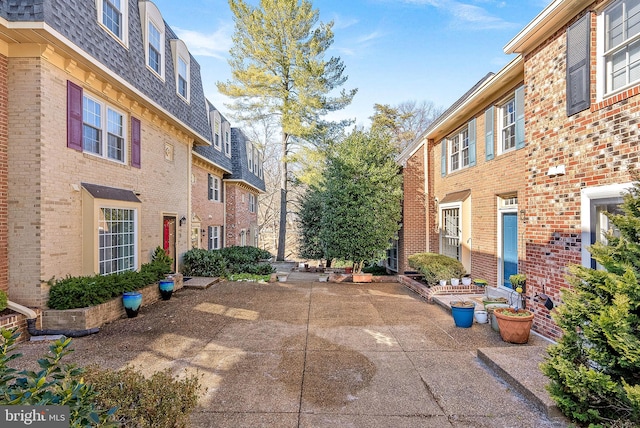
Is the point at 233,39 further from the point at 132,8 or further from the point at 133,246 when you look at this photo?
the point at 133,246

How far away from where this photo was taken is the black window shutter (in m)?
5.03

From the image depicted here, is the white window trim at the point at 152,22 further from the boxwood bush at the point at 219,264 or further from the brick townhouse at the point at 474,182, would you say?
the brick townhouse at the point at 474,182

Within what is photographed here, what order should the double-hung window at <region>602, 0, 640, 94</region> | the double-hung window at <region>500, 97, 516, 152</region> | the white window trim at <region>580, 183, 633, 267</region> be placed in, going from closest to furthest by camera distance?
the double-hung window at <region>602, 0, 640, 94</region>
the white window trim at <region>580, 183, 633, 267</region>
the double-hung window at <region>500, 97, 516, 152</region>

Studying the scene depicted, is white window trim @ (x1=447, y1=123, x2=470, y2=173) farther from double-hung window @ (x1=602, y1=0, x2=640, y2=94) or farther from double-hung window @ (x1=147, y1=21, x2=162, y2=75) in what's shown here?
double-hung window @ (x1=147, y1=21, x2=162, y2=75)

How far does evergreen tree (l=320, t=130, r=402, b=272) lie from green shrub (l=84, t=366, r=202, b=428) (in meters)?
10.3

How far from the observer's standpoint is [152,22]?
1012 cm

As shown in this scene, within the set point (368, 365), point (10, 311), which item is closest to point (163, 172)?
point (10, 311)

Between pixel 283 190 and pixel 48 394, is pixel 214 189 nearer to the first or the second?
pixel 283 190

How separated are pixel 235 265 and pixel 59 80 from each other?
9.68 meters

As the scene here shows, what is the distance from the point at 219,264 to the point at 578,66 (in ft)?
40.5

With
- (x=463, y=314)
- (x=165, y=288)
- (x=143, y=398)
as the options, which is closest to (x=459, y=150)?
(x=463, y=314)

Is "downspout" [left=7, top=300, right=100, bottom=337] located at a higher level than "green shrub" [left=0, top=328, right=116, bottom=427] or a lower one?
lower

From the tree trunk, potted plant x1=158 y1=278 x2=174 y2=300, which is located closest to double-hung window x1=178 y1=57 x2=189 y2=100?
potted plant x1=158 y1=278 x2=174 y2=300

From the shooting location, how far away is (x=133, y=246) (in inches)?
364
